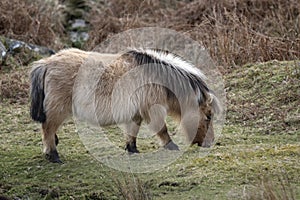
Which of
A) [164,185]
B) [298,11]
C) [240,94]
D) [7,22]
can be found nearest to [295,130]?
[240,94]

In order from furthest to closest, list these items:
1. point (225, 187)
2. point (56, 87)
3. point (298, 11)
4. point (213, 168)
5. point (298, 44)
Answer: point (298, 11), point (298, 44), point (56, 87), point (213, 168), point (225, 187)

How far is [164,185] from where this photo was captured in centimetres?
626

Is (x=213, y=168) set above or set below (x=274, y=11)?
below

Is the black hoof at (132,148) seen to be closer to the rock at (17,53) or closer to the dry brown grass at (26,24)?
the rock at (17,53)

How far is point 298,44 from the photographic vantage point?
36.8 feet

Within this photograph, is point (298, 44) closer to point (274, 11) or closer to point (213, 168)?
point (274, 11)

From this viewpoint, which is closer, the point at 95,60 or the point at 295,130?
the point at 95,60

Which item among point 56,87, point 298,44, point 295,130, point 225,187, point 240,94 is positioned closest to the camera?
point 225,187

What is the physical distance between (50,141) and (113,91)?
937mm

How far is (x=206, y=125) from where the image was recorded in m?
7.82

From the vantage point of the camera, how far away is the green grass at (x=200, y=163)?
19.6 feet

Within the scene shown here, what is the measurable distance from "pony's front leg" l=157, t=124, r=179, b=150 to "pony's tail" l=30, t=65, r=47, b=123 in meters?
1.39

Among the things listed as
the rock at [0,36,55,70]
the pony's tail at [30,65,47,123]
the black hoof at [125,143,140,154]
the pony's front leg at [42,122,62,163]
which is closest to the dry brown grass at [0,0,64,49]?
the rock at [0,36,55,70]

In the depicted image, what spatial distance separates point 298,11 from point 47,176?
838 centimetres
